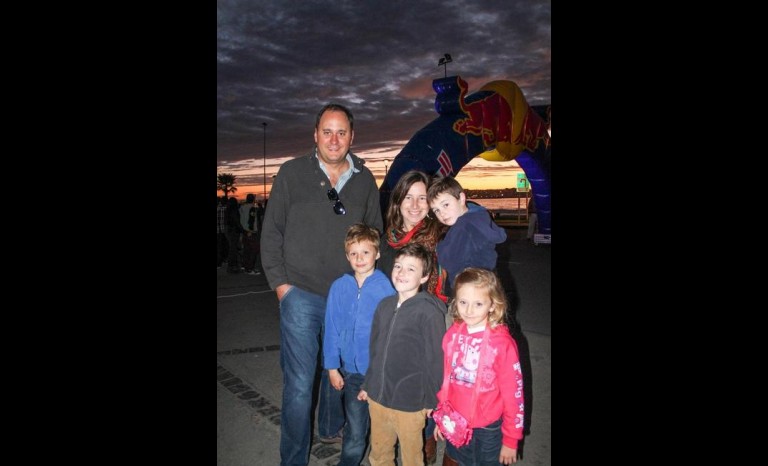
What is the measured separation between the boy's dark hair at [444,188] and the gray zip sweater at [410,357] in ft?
2.01

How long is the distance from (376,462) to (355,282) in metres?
0.92

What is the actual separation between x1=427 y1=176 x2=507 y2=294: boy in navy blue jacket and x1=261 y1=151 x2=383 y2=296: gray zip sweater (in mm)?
527

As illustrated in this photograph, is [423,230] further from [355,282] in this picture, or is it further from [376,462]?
[376,462]

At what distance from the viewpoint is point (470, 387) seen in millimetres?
2314

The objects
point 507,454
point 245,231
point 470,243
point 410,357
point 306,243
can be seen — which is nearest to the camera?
point 507,454

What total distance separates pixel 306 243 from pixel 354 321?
0.51 metres

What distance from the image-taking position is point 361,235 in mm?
2682

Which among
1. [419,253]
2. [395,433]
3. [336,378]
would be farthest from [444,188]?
[395,433]

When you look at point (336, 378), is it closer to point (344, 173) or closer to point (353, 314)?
point (353, 314)

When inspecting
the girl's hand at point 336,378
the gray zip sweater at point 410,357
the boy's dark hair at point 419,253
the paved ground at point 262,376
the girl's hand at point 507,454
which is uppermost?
the boy's dark hair at point 419,253

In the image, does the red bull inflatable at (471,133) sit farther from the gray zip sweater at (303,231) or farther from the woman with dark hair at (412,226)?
the gray zip sweater at (303,231)

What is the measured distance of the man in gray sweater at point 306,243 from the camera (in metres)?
2.66

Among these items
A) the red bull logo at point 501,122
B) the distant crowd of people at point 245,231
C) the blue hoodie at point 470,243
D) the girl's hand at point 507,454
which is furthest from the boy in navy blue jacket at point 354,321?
the distant crowd of people at point 245,231
